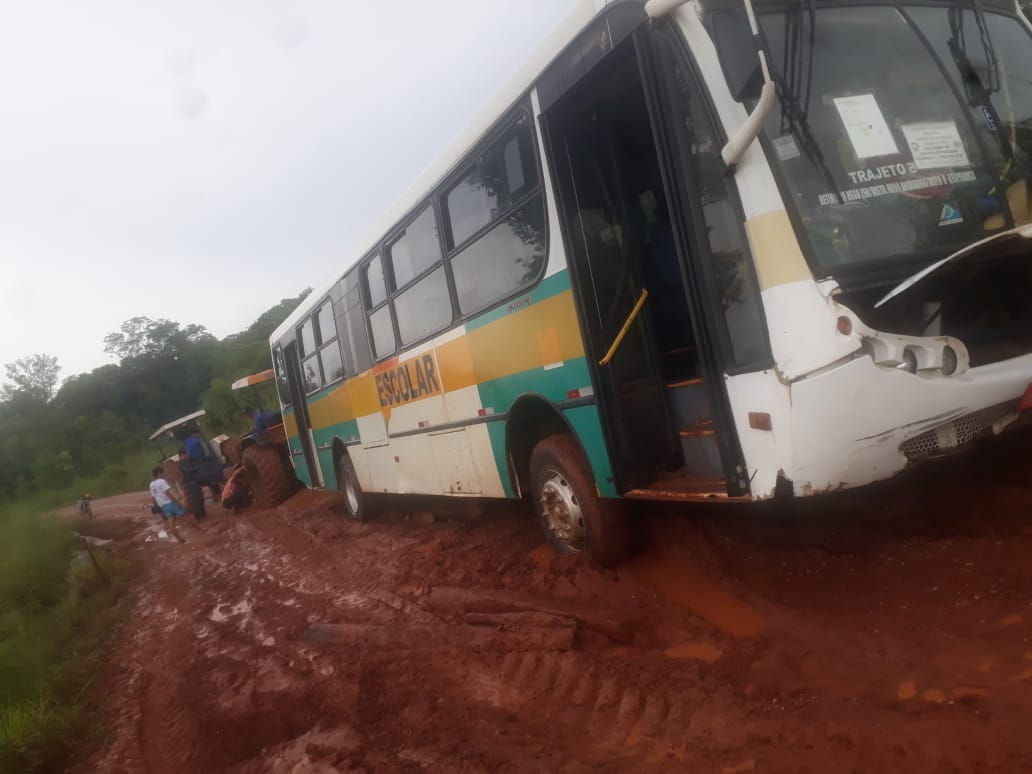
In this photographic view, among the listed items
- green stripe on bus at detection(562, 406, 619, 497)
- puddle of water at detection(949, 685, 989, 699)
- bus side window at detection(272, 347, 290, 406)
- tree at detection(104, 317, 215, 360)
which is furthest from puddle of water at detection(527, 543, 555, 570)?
tree at detection(104, 317, 215, 360)

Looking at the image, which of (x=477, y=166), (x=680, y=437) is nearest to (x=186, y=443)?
(x=477, y=166)

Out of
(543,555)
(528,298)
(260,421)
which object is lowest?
(543,555)

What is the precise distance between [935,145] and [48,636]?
883 centimetres

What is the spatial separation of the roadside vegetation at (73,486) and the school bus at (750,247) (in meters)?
3.95

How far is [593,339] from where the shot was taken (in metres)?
4.43

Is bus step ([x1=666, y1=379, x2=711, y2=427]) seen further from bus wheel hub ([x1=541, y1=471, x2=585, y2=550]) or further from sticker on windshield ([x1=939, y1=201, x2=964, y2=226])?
sticker on windshield ([x1=939, y1=201, x2=964, y2=226])

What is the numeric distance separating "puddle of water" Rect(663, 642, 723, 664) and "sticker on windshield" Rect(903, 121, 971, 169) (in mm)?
2436

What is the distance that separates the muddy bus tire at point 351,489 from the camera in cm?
1011

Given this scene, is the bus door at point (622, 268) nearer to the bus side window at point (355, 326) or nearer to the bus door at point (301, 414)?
the bus side window at point (355, 326)

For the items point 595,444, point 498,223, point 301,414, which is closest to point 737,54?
point 498,223

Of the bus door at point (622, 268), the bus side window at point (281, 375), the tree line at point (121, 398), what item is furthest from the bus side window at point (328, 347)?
the tree line at point (121, 398)

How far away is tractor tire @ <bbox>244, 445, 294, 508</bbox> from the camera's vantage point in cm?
1461

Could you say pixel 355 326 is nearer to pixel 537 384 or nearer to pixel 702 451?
pixel 537 384

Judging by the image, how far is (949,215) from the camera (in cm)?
355
